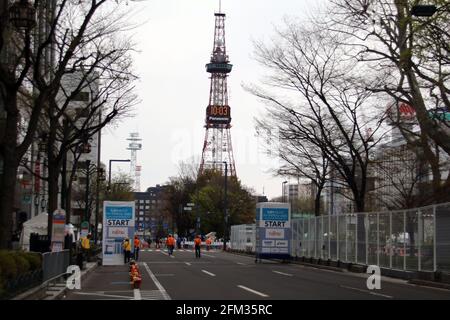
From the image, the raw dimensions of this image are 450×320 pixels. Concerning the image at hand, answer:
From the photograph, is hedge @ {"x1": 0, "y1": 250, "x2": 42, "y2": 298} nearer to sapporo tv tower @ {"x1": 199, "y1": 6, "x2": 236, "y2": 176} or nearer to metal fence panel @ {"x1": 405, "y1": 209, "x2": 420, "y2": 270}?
metal fence panel @ {"x1": 405, "y1": 209, "x2": 420, "y2": 270}

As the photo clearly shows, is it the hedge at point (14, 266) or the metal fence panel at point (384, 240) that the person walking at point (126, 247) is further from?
the hedge at point (14, 266)

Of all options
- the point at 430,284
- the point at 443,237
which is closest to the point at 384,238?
the point at 443,237

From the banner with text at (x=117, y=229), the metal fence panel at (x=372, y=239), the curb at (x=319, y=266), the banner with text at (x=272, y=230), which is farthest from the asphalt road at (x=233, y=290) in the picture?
the banner with text at (x=272, y=230)

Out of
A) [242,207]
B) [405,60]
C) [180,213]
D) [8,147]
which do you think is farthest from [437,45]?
[180,213]

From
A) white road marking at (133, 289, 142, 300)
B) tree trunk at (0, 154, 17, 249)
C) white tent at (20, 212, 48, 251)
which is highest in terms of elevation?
tree trunk at (0, 154, 17, 249)

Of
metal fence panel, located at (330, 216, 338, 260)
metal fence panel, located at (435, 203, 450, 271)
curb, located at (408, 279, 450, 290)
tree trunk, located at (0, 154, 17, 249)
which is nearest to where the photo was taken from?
tree trunk, located at (0, 154, 17, 249)

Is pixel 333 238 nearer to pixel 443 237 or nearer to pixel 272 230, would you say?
pixel 272 230

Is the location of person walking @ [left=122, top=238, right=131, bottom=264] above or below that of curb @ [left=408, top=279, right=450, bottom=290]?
above

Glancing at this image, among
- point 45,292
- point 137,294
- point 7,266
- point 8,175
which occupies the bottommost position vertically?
point 137,294

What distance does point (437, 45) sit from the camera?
22.2m

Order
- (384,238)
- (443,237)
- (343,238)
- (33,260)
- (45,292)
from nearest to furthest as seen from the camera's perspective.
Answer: (45,292)
(33,260)
(443,237)
(384,238)
(343,238)

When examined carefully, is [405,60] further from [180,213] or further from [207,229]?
[180,213]

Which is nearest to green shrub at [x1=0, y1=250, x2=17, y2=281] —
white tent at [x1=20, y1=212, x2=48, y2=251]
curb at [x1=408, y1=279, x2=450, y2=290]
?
curb at [x1=408, y1=279, x2=450, y2=290]
